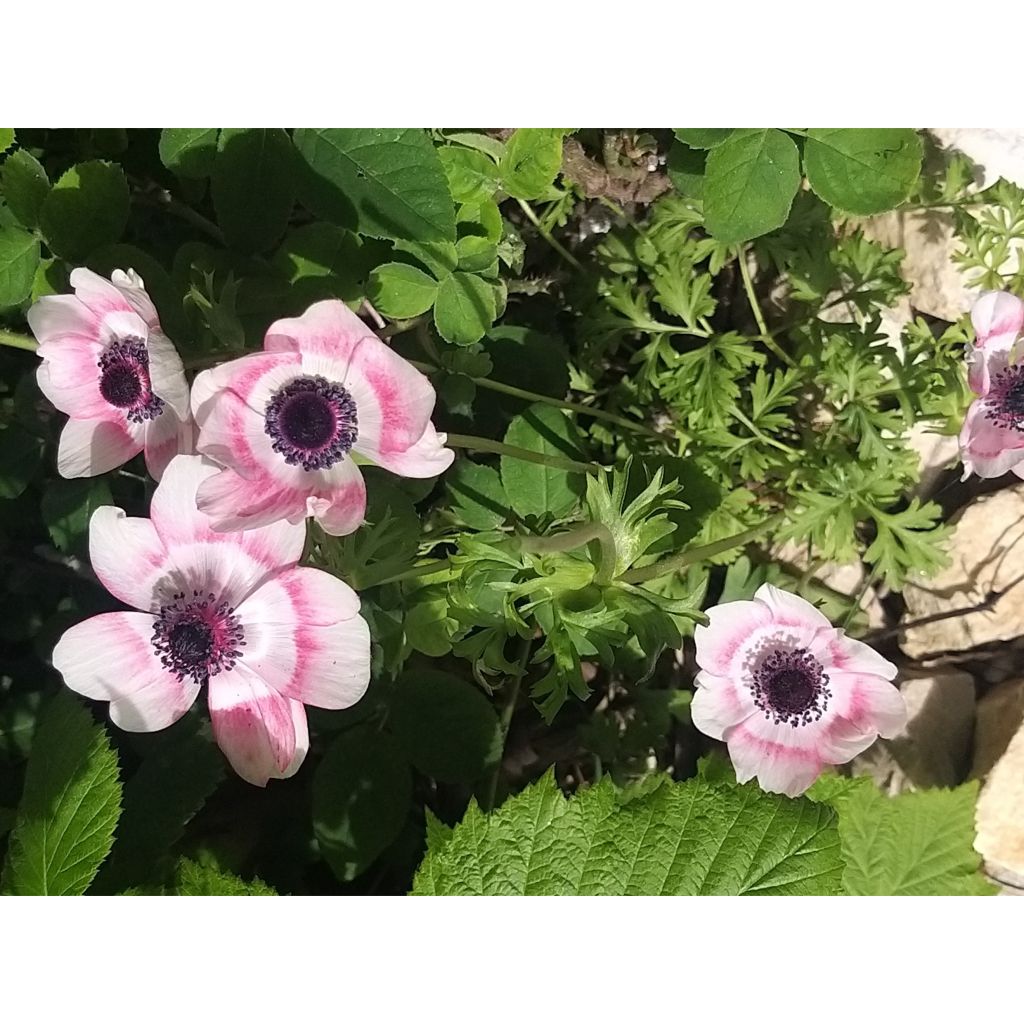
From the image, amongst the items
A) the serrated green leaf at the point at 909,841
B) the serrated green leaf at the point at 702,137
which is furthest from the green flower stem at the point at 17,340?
the serrated green leaf at the point at 909,841

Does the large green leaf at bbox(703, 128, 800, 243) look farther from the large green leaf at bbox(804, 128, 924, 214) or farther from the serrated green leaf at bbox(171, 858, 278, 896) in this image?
the serrated green leaf at bbox(171, 858, 278, 896)

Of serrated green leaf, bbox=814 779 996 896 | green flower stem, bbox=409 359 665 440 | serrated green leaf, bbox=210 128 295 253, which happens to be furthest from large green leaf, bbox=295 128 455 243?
serrated green leaf, bbox=814 779 996 896

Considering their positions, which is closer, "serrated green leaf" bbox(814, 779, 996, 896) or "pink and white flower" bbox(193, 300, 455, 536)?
"pink and white flower" bbox(193, 300, 455, 536)

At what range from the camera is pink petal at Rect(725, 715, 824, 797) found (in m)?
0.81

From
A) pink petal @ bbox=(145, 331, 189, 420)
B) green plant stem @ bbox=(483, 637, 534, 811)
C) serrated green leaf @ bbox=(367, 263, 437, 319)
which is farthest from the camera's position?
green plant stem @ bbox=(483, 637, 534, 811)

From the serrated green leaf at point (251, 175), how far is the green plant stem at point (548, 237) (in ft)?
0.86

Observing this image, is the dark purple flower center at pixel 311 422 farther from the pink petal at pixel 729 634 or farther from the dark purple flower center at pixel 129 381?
the pink petal at pixel 729 634

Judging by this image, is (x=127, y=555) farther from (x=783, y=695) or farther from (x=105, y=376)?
(x=783, y=695)

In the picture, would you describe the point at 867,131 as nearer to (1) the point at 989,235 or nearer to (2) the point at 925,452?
(1) the point at 989,235

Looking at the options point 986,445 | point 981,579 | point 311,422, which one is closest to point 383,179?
point 311,422

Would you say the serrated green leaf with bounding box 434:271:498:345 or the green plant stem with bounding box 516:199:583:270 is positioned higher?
the green plant stem with bounding box 516:199:583:270

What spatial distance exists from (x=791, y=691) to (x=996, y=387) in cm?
35

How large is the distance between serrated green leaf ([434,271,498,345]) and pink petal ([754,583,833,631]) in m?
0.36

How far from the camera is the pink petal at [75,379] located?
724 millimetres
